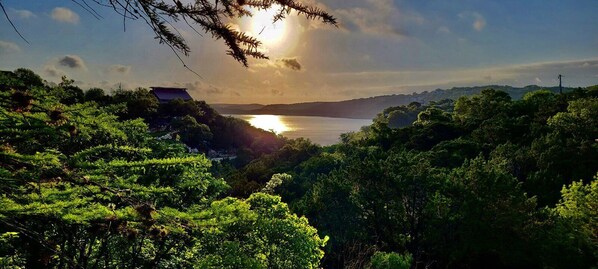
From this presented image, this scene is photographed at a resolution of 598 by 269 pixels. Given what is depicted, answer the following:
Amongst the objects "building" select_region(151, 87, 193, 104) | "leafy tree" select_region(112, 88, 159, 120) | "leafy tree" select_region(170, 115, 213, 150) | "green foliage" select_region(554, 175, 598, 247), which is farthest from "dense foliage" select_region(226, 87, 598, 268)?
"building" select_region(151, 87, 193, 104)

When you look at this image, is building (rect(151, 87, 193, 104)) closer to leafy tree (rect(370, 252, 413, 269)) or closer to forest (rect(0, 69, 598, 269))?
forest (rect(0, 69, 598, 269))

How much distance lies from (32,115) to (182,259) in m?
12.0

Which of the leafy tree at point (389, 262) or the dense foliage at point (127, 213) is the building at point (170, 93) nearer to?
the dense foliage at point (127, 213)

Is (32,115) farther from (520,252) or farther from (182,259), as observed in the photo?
(520,252)

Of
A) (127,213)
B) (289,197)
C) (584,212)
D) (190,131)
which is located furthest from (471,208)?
(190,131)

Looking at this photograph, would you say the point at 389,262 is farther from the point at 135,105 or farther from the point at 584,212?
the point at 135,105

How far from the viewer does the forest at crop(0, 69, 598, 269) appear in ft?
13.2

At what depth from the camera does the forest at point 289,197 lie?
13.2ft

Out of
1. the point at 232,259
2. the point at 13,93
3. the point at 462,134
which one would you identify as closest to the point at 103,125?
the point at 13,93

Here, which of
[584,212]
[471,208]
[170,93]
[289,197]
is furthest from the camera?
[170,93]

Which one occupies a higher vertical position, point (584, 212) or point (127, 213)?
point (127, 213)

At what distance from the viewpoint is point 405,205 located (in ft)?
82.9

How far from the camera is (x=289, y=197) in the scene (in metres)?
36.3

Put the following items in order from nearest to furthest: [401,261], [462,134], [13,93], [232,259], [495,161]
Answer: [13,93] → [232,259] → [401,261] → [495,161] → [462,134]
